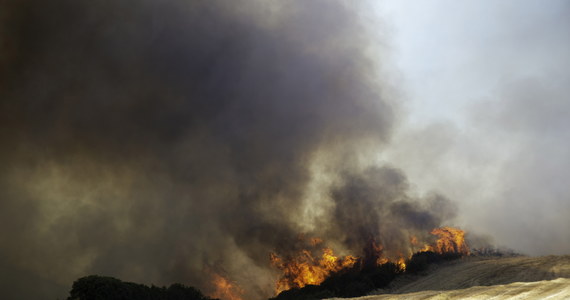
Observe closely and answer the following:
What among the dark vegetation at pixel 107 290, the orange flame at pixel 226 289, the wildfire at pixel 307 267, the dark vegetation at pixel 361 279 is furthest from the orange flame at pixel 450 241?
the dark vegetation at pixel 107 290

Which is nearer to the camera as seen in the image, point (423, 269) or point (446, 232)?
point (423, 269)

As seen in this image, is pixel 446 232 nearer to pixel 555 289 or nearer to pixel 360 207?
pixel 360 207

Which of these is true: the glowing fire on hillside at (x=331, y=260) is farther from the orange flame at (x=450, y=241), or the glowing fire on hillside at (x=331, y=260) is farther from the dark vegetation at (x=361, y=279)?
the dark vegetation at (x=361, y=279)

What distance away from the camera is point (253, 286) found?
153 feet

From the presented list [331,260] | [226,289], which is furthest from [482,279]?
[226,289]

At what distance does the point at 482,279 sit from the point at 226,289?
25.8 meters

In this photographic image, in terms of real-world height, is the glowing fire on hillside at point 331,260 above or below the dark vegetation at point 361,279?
above

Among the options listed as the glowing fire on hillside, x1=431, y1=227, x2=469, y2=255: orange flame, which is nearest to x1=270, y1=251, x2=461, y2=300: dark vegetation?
the glowing fire on hillside

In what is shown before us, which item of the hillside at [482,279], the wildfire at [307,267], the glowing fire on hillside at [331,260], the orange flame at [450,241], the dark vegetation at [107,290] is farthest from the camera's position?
the orange flame at [450,241]

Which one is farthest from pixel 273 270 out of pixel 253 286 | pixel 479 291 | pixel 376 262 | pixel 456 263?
pixel 479 291

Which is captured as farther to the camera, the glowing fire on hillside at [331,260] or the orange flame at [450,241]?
the orange flame at [450,241]

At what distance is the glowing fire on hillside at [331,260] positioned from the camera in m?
44.8

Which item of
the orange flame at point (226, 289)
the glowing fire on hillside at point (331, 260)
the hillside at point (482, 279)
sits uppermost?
the glowing fire on hillside at point (331, 260)

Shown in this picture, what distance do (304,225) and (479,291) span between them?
1355 inches
